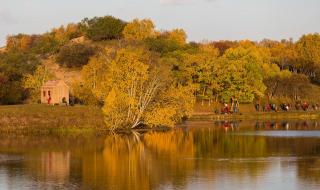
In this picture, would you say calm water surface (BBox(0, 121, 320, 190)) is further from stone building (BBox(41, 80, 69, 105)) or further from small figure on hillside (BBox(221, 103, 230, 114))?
small figure on hillside (BBox(221, 103, 230, 114))

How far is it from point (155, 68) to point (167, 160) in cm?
2982

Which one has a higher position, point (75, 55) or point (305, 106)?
point (75, 55)

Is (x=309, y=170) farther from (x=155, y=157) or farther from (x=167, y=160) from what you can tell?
(x=155, y=157)

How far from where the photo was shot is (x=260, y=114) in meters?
90.6

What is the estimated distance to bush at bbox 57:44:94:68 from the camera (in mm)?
120562

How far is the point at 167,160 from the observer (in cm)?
4294

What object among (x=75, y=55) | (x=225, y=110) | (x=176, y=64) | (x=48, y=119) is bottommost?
(x=48, y=119)

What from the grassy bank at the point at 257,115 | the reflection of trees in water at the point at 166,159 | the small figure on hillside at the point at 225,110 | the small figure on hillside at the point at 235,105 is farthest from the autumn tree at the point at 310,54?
the reflection of trees in water at the point at 166,159

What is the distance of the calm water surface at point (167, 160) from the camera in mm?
33625

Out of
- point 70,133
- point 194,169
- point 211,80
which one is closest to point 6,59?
point 211,80

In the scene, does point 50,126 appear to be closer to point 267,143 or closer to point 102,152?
point 102,152

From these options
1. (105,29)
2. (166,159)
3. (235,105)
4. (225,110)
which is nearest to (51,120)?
(166,159)

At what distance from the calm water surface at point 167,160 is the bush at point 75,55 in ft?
187

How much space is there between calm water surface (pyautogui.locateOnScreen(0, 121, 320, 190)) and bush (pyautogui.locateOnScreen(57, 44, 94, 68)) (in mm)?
56867
